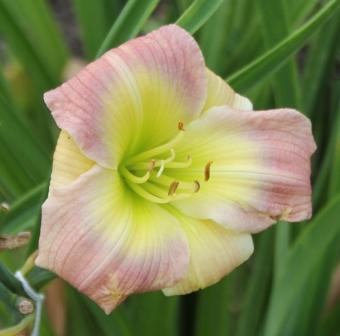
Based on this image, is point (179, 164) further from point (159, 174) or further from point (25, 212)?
point (25, 212)

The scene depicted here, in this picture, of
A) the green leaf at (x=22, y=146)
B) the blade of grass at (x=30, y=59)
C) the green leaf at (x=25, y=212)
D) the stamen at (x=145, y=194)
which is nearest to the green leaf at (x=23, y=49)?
the blade of grass at (x=30, y=59)

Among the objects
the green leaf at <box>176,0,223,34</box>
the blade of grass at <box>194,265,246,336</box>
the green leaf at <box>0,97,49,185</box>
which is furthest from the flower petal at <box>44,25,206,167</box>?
the blade of grass at <box>194,265,246,336</box>

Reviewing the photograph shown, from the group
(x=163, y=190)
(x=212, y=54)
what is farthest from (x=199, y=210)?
(x=212, y=54)

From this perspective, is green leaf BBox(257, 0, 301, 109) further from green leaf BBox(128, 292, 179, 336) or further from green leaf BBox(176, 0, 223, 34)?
green leaf BBox(128, 292, 179, 336)

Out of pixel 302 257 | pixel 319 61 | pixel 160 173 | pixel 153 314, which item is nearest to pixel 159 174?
pixel 160 173

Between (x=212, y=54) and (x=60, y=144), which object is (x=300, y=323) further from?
(x=60, y=144)

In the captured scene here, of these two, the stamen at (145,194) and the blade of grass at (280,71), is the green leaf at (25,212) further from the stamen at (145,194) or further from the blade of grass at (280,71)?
the blade of grass at (280,71)
